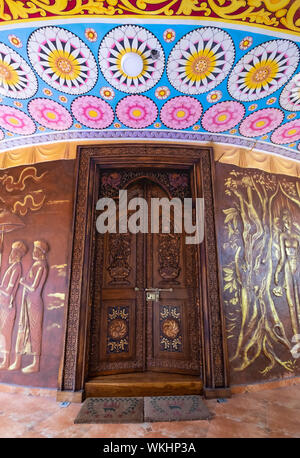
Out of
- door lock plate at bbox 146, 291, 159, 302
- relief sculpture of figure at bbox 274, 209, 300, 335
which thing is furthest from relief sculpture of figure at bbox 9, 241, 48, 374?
relief sculpture of figure at bbox 274, 209, 300, 335

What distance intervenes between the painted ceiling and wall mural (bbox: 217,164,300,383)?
0.77 meters

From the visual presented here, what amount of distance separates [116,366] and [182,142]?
3155mm

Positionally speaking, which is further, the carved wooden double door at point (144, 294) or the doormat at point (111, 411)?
the carved wooden double door at point (144, 294)

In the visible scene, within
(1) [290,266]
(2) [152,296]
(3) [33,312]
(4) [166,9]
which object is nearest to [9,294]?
(3) [33,312]

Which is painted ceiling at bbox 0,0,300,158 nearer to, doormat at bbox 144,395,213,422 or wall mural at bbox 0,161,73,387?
wall mural at bbox 0,161,73,387

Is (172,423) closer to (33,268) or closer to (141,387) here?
(141,387)

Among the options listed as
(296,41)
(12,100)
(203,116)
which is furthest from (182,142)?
(12,100)

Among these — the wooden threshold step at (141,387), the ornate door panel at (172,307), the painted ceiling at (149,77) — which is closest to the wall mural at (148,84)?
the painted ceiling at (149,77)

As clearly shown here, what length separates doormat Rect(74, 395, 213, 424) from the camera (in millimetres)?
2012

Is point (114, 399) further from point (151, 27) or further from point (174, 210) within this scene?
point (151, 27)

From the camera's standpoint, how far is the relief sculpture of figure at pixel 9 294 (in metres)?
2.73

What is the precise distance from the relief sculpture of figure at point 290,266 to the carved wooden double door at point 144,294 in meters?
1.31

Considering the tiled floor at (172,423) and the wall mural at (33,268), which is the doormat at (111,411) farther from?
the wall mural at (33,268)

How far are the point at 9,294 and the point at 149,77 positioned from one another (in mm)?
3069
